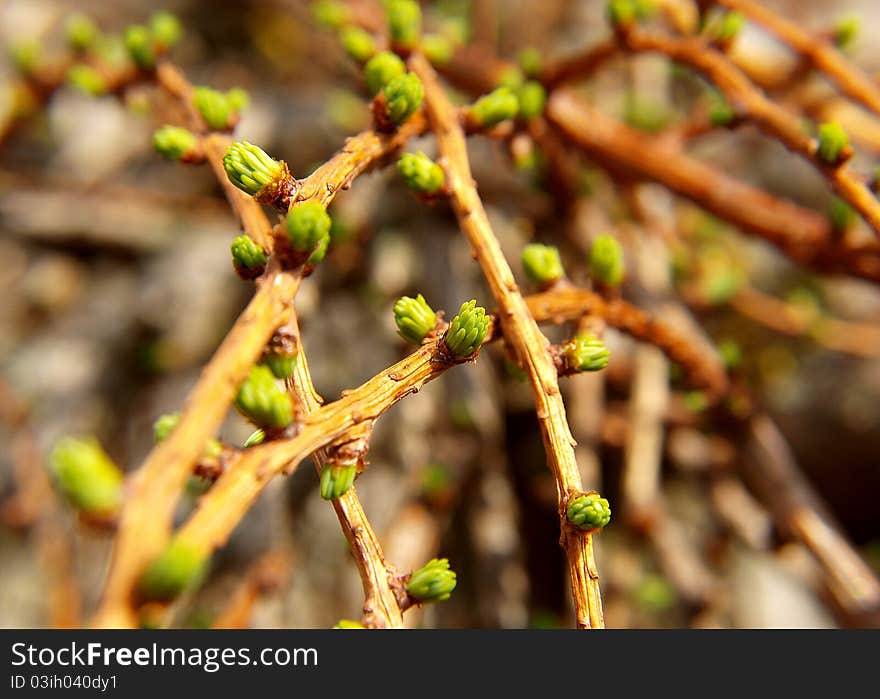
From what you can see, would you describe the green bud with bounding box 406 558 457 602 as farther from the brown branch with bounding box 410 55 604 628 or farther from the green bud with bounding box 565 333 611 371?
the green bud with bounding box 565 333 611 371

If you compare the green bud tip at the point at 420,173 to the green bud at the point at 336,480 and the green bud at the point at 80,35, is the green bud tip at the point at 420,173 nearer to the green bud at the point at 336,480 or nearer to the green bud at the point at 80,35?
the green bud at the point at 336,480

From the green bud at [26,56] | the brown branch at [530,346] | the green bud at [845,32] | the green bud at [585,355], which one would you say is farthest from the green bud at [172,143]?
the green bud at [845,32]

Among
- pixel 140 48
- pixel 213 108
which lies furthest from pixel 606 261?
pixel 140 48

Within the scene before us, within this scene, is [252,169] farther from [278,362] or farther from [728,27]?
[728,27]

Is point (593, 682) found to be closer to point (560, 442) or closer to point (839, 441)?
point (560, 442)

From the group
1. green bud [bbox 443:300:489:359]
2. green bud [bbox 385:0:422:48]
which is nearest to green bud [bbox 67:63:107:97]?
green bud [bbox 385:0:422:48]
